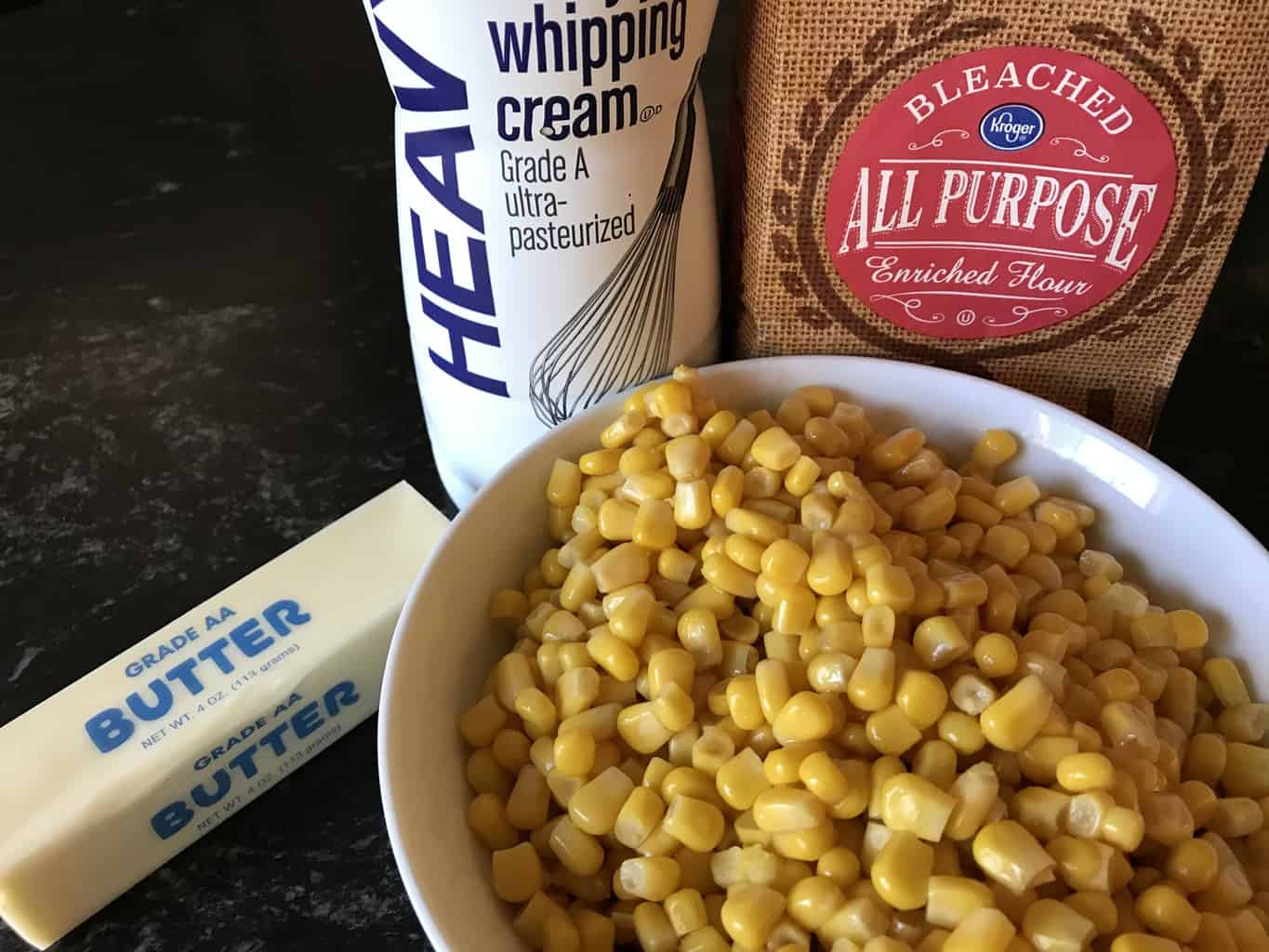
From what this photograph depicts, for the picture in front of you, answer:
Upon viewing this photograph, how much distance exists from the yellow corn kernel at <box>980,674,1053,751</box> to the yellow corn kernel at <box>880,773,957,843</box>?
0.16 ft

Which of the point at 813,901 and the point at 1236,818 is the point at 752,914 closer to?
the point at 813,901

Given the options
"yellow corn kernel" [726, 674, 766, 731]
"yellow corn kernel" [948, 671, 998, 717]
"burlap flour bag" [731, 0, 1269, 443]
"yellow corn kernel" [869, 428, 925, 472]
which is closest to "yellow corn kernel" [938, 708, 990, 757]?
"yellow corn kernel" [948, 671, 998, 717]

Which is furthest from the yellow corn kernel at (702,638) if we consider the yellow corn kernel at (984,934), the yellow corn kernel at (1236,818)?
the yellow corn kernel at (1236,818)

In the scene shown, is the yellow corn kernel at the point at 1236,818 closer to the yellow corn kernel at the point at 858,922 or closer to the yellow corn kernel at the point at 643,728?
the yellow corn kernel at the point at 858,922

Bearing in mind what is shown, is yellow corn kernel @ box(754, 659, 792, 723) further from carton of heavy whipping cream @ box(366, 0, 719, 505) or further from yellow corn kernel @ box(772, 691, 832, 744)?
carton of heavy whipping cream @ box(366, 0, 719, 505)

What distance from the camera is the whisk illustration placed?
0.77 metres

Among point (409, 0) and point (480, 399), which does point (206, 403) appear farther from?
point (409, 0)

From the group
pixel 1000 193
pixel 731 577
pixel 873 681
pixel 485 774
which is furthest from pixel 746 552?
pixel 1000 193

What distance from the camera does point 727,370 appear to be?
33.6 inches

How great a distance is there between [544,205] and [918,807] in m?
0.45

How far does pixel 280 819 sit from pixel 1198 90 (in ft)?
2.69

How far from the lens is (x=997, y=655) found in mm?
675

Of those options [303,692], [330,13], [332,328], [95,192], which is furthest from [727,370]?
[330,13]

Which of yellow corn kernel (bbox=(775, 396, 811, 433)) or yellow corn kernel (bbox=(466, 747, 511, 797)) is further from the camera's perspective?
yellow corn kernel (bbox=(775, 396, 811, 433))
